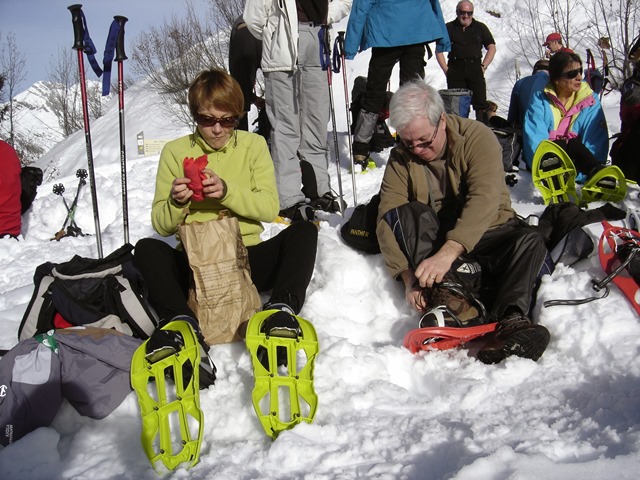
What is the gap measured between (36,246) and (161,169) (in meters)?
3.21

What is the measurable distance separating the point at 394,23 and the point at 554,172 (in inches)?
83.5

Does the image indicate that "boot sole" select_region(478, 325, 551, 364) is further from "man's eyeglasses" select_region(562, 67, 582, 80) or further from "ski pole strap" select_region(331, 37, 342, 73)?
"ski pole strap" select_region(331, 37, 342, 73)

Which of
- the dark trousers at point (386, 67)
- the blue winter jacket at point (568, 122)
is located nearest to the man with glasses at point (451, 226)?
the blue winter jacket at point (568, 122)

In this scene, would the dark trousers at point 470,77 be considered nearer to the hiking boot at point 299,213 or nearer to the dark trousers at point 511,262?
the hiking boot at point 299,213

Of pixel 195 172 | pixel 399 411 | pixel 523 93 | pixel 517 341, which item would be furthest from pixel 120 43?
pixel 523 93

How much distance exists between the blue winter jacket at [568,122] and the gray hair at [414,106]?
245cm

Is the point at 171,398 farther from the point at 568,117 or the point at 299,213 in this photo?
the point at 568,117

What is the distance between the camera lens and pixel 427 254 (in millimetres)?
3119

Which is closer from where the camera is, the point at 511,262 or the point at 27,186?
the point at 511,262

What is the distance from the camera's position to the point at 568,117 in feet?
17.1

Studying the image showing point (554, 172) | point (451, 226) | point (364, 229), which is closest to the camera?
point (451, 226)

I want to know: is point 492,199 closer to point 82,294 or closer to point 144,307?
point 144,307

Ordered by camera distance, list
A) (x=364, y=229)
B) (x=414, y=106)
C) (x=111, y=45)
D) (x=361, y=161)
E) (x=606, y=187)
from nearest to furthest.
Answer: (x=414, y=106) < (x=364, y=229) < (x=111, y=45) < (x=606, y=187) < (x=361, y=161)

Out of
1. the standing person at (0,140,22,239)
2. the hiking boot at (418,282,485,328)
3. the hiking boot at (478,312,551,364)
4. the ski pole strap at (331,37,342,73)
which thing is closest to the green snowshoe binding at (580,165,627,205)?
the hiking boot at (418,282,485,328)
